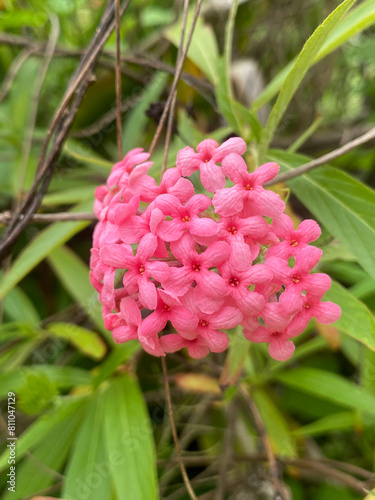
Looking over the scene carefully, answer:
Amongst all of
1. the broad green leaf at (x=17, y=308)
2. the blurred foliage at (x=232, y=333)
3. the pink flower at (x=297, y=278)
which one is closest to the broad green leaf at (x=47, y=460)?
the blurred foliage at (x=232, y=333)

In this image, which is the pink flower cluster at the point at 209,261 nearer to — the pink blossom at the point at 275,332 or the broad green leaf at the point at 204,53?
the pink blossom at the point at 275,332

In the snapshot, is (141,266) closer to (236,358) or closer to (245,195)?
(245,195)

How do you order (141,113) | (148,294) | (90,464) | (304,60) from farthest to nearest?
1. (141,113)
2. (90,464)
3. (304,60)
4. (148,294)

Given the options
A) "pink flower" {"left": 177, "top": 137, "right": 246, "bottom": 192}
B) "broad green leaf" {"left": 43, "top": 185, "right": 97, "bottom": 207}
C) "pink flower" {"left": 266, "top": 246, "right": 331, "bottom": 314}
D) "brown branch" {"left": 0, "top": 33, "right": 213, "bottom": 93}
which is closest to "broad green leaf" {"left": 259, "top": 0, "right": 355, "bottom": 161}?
"pink flower" {"left": 177, "top": 137, "right": 246, "bottom": 192}

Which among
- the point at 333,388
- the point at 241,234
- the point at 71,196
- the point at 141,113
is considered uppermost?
the point at 141,113

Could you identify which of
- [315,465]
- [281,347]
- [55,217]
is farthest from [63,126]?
[315,465]

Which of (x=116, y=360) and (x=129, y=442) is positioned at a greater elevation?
(x=116, y=360)
